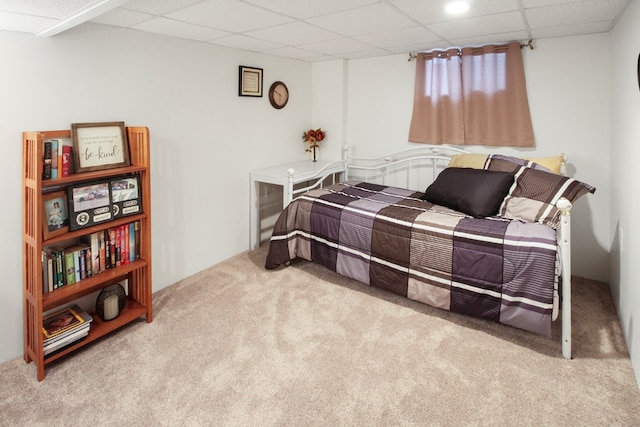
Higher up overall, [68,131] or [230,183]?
[68,131]

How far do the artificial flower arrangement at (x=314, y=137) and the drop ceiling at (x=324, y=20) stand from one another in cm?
110

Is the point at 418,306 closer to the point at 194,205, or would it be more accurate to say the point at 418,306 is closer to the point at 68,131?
the point at 194,205

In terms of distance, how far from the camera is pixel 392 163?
12.9 ft

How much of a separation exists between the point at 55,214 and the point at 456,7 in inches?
99.6

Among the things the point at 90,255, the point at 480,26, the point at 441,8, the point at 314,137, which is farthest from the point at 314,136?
the point at 90,255

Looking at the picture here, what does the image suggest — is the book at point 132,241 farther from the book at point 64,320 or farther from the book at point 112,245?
the book at point 64,320

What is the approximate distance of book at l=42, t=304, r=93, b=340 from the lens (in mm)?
1997

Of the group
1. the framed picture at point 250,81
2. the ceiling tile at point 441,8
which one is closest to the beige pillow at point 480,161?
the ceiling tile at point 441,8

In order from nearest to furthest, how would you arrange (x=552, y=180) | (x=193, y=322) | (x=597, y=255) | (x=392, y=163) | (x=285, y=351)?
(x=285, y=351) → (x=193, y=322) → (x=552, y=180) → (x=597, y=255) → (x=392, y=163)

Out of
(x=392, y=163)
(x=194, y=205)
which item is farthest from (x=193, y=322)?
(x=392, y=163)

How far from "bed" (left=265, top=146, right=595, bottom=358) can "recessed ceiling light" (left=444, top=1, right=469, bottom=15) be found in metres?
1.17

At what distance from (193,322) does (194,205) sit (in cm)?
104

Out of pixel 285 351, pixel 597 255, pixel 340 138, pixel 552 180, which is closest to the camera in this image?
pixel 285 351

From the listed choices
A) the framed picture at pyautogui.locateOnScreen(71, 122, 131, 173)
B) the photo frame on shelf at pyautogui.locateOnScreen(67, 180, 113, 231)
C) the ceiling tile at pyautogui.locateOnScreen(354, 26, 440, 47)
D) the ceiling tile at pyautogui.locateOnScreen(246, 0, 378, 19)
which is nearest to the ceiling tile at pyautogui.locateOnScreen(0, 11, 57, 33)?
the framed picture at pyautogui.locateOnScreen(71, 122, 131, 173)
